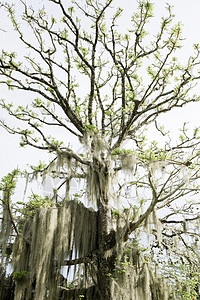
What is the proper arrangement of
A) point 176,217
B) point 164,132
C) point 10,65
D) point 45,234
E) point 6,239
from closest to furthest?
point 45,234
point 6,239
point 176,217
point 10,65
point 164,132

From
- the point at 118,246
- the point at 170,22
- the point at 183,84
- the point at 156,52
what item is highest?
the point at 170,22

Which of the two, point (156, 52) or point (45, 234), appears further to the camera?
point (156, 52)

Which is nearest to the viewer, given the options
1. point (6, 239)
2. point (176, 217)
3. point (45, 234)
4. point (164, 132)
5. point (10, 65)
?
point (45, 234)

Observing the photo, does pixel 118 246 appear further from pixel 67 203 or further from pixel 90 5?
pixel 90 5

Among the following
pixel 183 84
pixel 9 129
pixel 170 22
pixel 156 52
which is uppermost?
pixel 170 22

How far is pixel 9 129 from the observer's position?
8.04m

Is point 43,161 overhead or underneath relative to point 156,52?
underneath

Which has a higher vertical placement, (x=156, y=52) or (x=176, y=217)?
(x=156, y=52)

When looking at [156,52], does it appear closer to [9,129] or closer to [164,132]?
[164,132]

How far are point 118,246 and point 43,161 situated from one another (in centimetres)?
300

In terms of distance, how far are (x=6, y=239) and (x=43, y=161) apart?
2.20 metres

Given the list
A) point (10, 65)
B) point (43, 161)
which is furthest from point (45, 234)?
point (10, 65)

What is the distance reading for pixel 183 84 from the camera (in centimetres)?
755

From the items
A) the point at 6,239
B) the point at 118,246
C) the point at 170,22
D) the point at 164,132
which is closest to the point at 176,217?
the point at 118,246
